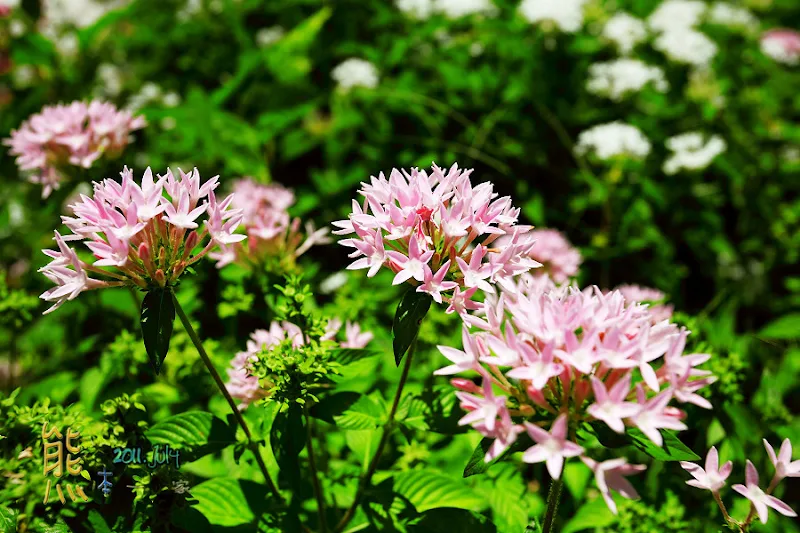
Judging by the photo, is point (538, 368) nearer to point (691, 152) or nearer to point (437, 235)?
point (437, 235)

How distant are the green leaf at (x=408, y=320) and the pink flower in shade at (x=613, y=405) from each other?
353 mm

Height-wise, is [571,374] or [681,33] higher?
[571,374]

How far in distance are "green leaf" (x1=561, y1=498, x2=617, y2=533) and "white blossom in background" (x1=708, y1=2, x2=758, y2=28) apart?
3741mm

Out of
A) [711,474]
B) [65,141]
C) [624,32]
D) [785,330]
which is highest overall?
[65,141]

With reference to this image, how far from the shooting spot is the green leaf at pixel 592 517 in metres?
1.53

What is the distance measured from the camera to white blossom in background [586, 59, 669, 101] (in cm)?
318

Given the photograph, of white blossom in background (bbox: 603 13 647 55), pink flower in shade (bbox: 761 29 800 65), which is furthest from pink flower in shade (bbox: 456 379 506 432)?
pink flower in shade (bbox: 761 29 800 65)

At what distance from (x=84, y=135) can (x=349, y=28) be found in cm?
237

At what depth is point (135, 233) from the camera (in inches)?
43.6

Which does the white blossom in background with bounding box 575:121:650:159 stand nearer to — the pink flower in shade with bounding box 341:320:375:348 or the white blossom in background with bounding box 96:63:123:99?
the pink flower in shade with bounding box 341:320:375:348

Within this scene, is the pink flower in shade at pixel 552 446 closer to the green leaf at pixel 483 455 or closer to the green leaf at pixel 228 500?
the green leaf at pixel 483 455

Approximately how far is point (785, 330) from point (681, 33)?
185cm

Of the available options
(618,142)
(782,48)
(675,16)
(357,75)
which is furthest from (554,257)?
(782,48)

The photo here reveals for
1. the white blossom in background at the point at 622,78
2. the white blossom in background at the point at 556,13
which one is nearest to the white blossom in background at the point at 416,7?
the white blossom in background at the point at 556,13
